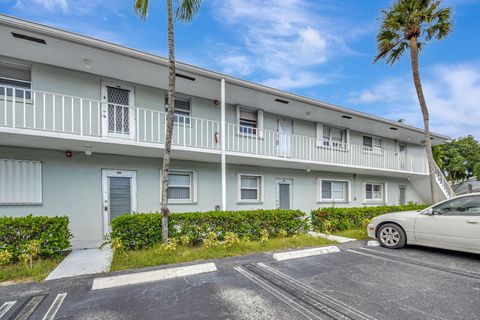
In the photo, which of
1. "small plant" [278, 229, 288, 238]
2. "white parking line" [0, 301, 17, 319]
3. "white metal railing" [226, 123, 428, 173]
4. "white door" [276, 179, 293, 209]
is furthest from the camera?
"white door" [276, 179, 293, 209]

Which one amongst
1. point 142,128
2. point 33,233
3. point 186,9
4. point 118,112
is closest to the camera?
point 33,233

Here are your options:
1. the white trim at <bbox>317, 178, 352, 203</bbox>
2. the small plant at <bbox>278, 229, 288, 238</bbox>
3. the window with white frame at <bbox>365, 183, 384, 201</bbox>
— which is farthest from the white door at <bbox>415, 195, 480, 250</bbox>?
the window with white frame at <bbox>365, 183, 384, 201</bbox>

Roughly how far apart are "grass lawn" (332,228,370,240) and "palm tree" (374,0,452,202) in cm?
393

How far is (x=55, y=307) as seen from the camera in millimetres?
3391

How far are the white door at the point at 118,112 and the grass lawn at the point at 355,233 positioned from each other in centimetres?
804

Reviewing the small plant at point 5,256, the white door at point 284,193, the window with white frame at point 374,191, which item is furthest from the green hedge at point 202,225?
the window with white frame at point 374,191

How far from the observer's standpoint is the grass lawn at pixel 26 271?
444 centimetres

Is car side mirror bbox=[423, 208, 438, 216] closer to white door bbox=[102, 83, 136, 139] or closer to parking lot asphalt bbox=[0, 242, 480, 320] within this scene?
parking lot asphalt bbox=[0, 242, 480, 320]

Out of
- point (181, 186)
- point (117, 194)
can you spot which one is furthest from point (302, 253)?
point (117, 194)

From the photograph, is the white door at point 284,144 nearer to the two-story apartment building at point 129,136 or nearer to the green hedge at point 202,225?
the two-story apartment building at point 129,136

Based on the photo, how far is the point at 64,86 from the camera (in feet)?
24.9

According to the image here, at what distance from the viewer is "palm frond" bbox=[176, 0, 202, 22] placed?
6371 millimetres

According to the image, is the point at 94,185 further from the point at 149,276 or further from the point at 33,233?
the point at 149,276

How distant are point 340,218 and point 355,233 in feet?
2.41
